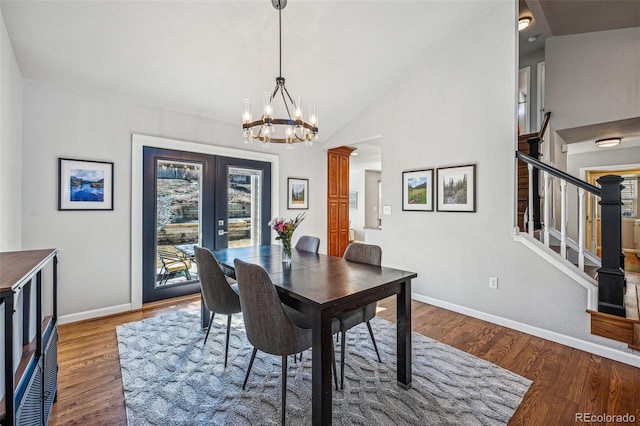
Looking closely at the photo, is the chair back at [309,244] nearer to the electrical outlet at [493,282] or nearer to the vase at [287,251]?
the vase at [287,251]

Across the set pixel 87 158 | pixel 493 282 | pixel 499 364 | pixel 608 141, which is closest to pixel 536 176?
pixel 493 282

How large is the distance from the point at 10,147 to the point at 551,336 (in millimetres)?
4969

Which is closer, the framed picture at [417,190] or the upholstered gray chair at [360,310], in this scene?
the upholstered gray chair at [360,310]

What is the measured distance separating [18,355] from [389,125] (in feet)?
13.6

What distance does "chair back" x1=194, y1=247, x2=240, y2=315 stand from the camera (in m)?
2.17

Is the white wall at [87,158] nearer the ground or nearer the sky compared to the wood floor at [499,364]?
nearer the sky

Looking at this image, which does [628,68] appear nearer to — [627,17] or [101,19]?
[627,17]

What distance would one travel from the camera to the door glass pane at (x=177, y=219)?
3.62 m

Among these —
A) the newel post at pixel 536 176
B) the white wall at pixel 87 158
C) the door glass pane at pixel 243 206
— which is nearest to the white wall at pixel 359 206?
the door glass pane at pixel 243 206

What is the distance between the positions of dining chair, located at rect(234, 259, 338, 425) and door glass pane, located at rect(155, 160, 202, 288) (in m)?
2.42

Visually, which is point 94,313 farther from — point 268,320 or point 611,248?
point 611,248

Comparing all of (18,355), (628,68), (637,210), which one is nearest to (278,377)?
(18,355)

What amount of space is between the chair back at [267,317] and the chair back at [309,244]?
1.36 metres

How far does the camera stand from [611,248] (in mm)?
2240
